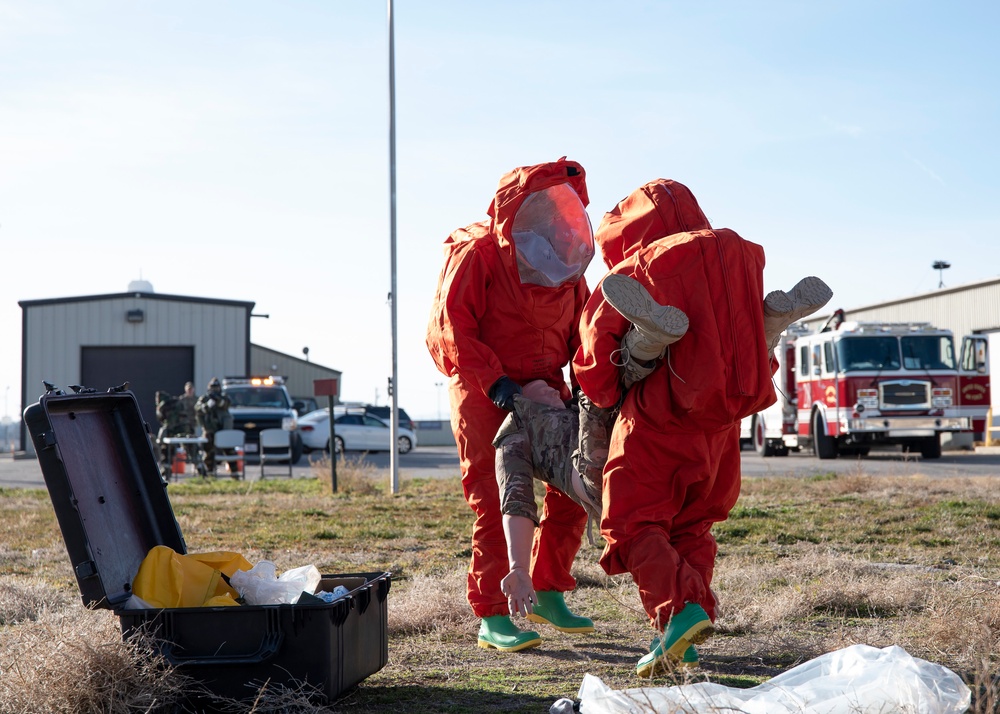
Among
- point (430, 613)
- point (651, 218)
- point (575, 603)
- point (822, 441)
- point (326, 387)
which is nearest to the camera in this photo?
point (651, 218)

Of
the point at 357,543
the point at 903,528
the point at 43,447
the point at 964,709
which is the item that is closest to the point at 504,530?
the point at 43,447

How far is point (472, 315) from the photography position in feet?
15.0

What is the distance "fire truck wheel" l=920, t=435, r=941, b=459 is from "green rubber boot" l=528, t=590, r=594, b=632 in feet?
54.4

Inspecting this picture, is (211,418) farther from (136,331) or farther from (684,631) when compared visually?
(136,331)

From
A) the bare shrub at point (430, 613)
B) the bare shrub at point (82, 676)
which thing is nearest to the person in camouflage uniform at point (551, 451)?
the bare shrub at point (430, 613)

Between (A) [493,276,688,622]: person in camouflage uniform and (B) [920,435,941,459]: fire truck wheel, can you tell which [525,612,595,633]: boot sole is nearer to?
(A) [493,276,688,622]: person in camouflage uniform

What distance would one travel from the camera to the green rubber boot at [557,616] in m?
4.64

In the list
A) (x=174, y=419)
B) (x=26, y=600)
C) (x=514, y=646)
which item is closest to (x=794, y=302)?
(x=514, y=646)

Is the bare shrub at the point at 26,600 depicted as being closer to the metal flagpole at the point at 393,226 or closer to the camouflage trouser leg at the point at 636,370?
the camouflage trouser leg at the point at 636,370

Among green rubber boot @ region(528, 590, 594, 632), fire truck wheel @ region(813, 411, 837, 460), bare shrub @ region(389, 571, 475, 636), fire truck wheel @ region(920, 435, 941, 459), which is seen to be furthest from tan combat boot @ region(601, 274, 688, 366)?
fire truck wheel @ region(920, 435, 941, 459)

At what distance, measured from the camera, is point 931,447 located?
19.8 meters

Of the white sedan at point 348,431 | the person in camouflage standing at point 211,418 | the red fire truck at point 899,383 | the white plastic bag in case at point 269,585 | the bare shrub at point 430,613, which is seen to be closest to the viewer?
the white plastic bag in case at point 269,585

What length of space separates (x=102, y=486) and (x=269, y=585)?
2.41ft

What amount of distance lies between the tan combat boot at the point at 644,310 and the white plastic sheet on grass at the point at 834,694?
42.8 inches
